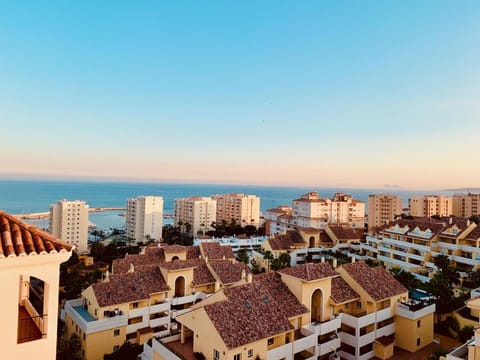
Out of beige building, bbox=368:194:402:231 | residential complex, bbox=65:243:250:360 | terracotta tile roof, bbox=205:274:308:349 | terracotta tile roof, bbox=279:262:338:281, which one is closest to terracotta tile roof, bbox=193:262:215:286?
residential complex, bbox=65:243:250:360

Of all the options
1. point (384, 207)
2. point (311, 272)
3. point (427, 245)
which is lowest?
point (427, 245)

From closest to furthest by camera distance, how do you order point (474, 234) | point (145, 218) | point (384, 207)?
point (474, 234), point (145, 218), point (384, 207)

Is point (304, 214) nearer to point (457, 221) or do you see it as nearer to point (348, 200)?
point (348, 200)

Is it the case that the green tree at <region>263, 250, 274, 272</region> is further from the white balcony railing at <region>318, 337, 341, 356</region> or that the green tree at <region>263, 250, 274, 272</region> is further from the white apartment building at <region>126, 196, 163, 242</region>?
the white apartment building at <region>126, 196, 163, 242</region>

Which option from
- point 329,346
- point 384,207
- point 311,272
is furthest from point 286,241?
point 384,207

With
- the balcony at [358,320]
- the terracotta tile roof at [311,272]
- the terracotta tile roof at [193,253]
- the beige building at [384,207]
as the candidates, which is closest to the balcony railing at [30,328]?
the terracotta tile roof at [311,272]

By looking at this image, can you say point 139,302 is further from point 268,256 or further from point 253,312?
point 268,256
